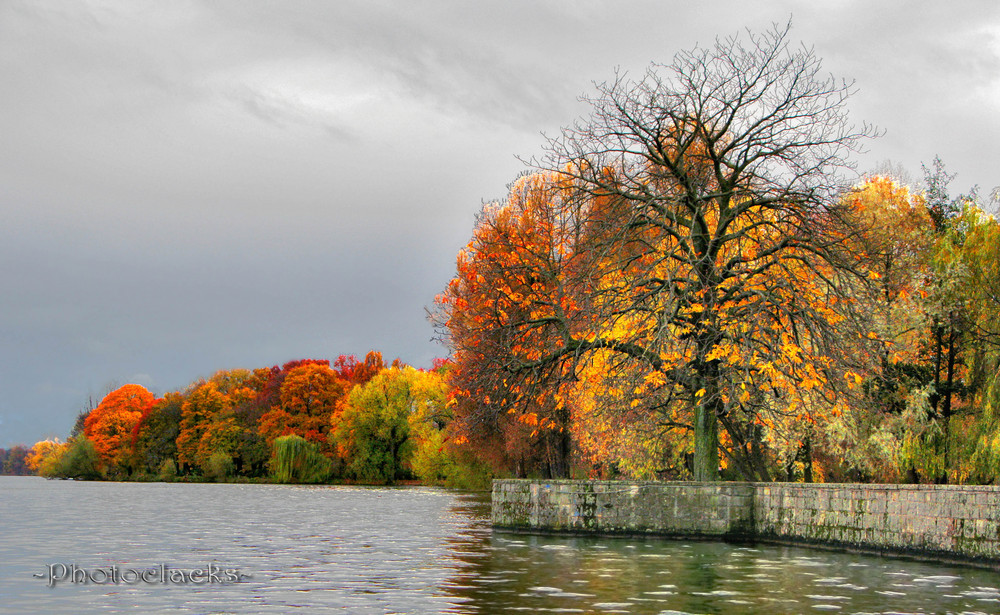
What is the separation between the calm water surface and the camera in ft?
43.2

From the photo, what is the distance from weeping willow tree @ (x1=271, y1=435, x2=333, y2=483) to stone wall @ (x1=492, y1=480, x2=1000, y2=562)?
205ft

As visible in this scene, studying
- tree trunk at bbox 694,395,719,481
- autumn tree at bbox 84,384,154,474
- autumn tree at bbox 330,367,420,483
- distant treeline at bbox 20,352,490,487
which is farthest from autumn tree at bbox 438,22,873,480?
autumn tree at bbox 84,384,154,474

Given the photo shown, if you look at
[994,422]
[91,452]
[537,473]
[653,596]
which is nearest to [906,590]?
[653,596]

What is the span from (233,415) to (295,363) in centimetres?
863

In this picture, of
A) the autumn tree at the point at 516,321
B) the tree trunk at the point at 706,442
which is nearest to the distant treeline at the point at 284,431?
the autumn tree at the point at 516,321

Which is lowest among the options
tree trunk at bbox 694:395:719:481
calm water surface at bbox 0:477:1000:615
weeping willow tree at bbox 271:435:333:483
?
weeping willow tree at bbox 271:435:333:483

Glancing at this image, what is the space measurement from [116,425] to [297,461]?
41.0 m

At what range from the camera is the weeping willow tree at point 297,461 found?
87.2 metres

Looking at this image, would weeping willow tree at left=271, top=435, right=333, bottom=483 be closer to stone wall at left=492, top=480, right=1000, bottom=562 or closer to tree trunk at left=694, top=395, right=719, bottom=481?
stone wall at left=492, top=480, right=1000, bottom=562

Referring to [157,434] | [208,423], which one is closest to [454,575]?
[208,423]

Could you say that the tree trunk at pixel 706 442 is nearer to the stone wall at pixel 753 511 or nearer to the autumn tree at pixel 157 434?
the stone wall at pixel 753 511

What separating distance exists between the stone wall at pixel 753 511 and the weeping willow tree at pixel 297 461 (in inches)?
2461

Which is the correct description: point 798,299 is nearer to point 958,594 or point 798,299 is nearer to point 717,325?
point 717,325

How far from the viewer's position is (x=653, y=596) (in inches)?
557
